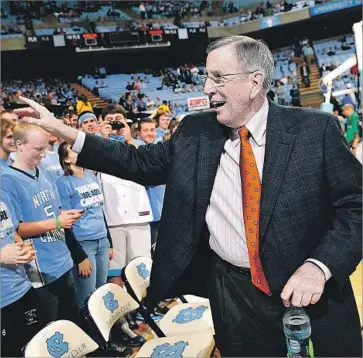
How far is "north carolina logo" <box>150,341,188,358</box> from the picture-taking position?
7.23 feet

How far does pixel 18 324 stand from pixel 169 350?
2.37 ft

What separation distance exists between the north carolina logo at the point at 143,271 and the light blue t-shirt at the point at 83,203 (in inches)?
16.7

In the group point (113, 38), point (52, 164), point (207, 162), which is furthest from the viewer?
point (113, 38)

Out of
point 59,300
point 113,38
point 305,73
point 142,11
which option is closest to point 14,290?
point 59,300

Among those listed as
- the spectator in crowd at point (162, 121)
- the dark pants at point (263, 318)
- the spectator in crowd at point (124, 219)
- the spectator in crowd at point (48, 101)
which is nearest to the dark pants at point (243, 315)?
the dark pants at point (263, 318)

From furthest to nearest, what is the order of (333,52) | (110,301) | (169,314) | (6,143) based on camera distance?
(333,52), (169,314), (6,143), (110,301)

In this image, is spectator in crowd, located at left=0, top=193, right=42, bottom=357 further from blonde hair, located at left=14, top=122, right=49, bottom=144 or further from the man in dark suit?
the man in dark suit

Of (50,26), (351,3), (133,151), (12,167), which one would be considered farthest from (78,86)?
(133,151)

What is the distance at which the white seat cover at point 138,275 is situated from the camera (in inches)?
108

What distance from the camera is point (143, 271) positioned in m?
2.89

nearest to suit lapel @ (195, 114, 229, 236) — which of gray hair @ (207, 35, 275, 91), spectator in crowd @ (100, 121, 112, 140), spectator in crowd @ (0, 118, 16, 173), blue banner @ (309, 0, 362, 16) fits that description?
gray hair @ (207, 35, 275, 91)

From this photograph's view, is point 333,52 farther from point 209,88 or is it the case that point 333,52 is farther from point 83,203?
point 209,88

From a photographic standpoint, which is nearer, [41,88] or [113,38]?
[41,88]

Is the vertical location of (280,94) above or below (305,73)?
below
